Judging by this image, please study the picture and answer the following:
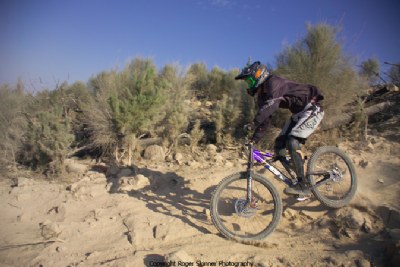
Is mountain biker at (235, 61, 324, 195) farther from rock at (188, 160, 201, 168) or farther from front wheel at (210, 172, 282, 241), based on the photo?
rock at (188, 160, 201, 168)

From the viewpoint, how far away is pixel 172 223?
4.46 m

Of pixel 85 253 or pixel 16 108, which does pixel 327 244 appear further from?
pixel 16 108

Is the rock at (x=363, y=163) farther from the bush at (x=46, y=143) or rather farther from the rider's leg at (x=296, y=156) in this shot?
the bush at (x=46, y=143)

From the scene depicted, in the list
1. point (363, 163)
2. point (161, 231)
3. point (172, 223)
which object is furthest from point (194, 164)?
point (363, 163)

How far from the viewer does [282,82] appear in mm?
4195

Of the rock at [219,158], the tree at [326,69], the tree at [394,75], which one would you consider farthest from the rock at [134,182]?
the tree at [394,75]

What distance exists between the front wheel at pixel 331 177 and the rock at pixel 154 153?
12.3ft

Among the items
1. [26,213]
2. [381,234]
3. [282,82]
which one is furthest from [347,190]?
[26,213]

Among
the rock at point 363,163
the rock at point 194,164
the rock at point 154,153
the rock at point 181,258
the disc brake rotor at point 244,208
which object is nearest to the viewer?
the rock at point 181,258

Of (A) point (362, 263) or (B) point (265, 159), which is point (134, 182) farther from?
(A) point (362, 263)

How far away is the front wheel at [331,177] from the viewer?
14.3ft

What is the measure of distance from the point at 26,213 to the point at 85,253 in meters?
1.99

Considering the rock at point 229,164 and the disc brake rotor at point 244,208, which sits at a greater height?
the rock at point 229,164

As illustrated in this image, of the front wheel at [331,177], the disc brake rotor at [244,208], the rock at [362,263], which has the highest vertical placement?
the front wheel at [331,177]
